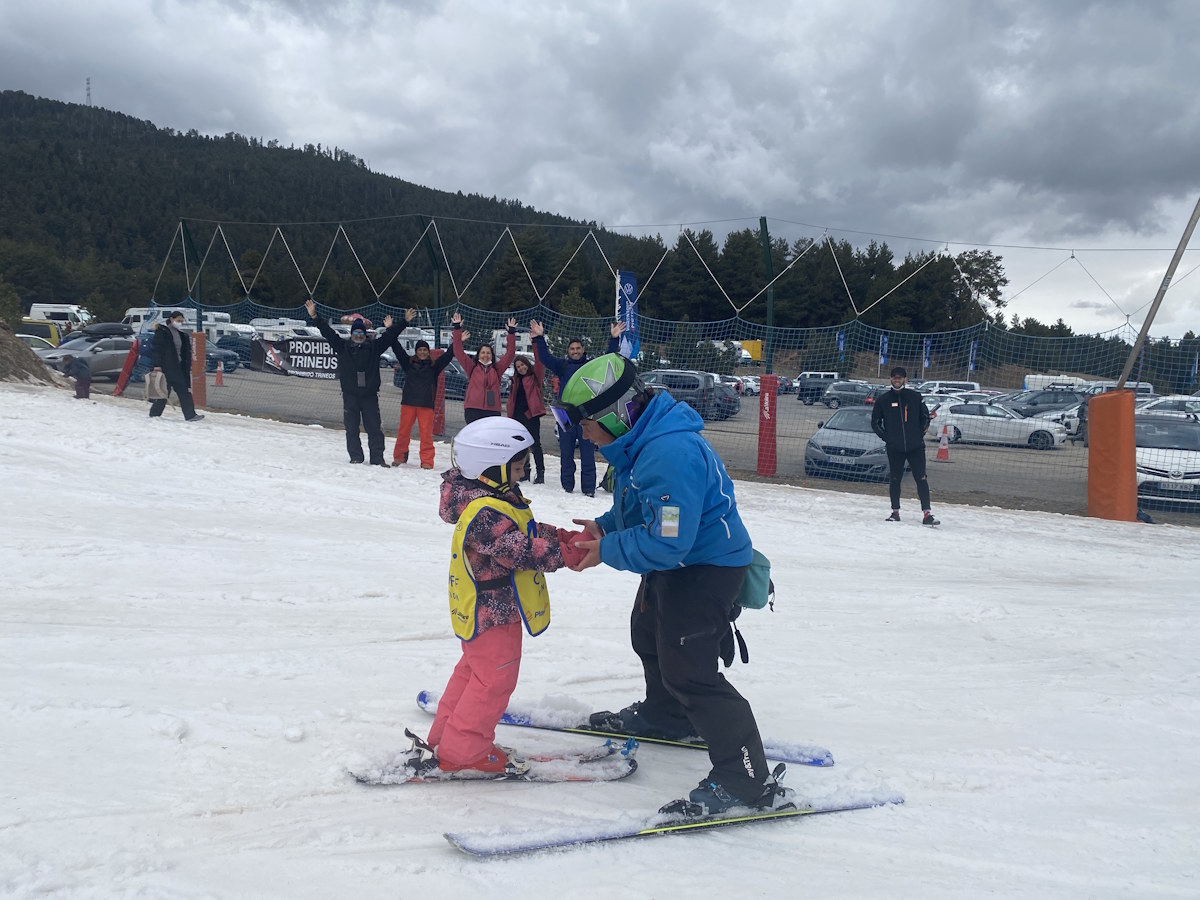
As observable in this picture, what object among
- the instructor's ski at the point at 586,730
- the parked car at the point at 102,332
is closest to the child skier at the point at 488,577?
the instructor's ski at the point at 586,730

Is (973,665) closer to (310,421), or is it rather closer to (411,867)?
(411,867)

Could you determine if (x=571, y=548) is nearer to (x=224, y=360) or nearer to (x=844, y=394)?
(x=844, y=394)

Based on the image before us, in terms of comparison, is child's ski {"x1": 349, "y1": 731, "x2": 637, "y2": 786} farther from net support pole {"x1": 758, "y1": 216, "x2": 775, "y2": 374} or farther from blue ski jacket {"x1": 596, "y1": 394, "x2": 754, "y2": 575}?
net support pole {"x1": 758, "y1": 216, "x2": 775, "y2": 374}

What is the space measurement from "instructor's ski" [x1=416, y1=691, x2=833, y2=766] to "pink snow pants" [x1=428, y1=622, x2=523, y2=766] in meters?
0.54

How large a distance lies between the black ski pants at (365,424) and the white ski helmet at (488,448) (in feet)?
28.3

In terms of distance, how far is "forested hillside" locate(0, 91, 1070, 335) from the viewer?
166 ft

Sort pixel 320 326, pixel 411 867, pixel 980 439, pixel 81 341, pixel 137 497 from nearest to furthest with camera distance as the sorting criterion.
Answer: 1. pixel 411 867
2. pixel 137 497
3. pixel 320 326
4. pixel 980 439
5. pixel 81 341

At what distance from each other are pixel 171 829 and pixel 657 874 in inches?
66.1

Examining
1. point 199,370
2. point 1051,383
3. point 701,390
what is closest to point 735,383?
point 701,390

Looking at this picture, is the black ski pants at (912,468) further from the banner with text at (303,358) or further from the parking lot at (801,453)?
the banner with text at (303,358)

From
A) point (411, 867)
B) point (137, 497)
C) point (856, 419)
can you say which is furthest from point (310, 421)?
point (411, 867)

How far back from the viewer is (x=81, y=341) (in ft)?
94.9

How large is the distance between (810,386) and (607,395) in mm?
17165

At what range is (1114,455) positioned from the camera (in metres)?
11.1
